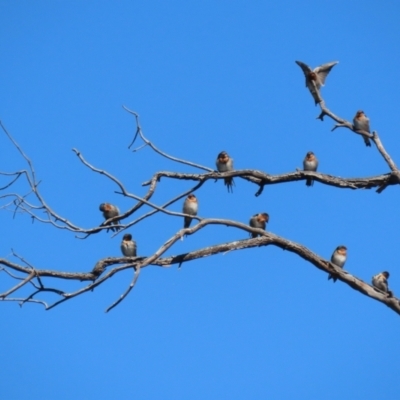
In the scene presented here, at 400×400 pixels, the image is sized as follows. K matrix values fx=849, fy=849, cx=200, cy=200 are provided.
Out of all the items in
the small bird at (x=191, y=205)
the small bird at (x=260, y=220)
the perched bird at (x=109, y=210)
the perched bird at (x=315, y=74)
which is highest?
the perched bird at (x=315, y=74)

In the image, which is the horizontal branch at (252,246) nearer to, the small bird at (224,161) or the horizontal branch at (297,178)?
the horizontal branch at (297,178)

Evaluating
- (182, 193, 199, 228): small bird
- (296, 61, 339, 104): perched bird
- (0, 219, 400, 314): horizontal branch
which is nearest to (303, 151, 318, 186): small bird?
(296, 61, 339, 104): perched bird

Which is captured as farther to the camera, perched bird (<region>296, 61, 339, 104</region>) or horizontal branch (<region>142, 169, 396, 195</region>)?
perched bird (<region>296, 61, 339, 104</region>)

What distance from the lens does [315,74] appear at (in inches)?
547

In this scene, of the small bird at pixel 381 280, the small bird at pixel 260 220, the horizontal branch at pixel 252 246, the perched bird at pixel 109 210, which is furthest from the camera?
the perched bird at pixel 109 210

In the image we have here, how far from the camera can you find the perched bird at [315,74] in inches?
523

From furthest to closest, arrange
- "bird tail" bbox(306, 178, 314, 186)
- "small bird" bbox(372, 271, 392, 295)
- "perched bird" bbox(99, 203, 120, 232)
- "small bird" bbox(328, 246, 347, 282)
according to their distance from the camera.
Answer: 1. "perched bird" bbox(99, 203, 120, 232)
2. "small bird" bbox(328, 246, 347, 282)
3. "small bird" bbox(372, 271, 392, 295)
4. "bird tail" bbox(306, 178, 314, 186)

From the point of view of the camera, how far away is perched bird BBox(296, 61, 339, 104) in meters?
13.3

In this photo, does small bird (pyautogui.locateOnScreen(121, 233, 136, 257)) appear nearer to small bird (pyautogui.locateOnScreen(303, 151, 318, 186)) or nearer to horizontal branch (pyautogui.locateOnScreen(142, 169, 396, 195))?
horizontal branch (pyautogui.locateOnScreen(142, 169, 396, 195))

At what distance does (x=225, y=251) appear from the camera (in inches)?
391

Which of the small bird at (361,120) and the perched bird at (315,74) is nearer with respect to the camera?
the perched bird at (315,74)

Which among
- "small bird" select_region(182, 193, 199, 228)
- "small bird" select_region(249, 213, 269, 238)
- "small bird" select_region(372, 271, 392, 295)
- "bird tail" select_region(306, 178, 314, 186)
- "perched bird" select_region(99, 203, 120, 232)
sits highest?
"perched bird" select_region(99, 203, 120, 232)

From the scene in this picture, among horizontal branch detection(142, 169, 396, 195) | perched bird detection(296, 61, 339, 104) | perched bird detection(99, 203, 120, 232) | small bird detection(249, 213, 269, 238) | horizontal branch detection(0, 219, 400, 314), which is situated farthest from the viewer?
perched bird detection(99, 203, 120, 232)

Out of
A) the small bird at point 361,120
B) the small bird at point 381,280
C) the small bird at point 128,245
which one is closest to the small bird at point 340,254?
the small bird at point 381,280
